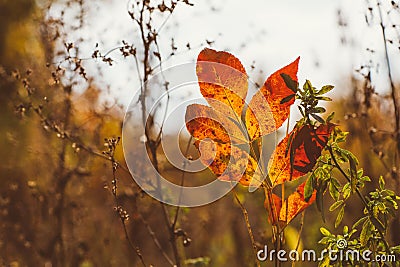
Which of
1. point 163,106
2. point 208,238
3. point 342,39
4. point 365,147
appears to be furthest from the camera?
point 208,238

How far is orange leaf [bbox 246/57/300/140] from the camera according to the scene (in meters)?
0.99

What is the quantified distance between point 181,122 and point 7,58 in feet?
8.85

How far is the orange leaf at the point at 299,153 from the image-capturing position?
94cm

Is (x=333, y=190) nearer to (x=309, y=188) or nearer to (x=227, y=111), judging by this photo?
(x=309, y=188)

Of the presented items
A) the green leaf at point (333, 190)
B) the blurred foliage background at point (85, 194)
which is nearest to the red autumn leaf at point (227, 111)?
the green leaf at point (333, 190)

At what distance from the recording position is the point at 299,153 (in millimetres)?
981

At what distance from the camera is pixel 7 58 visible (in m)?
3.72

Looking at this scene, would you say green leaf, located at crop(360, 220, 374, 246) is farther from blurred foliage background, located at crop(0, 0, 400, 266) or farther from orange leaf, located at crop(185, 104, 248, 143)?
blurred foliage background, located at crop(0, 0, 400, 266)

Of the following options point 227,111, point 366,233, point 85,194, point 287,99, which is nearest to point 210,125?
point 227,111

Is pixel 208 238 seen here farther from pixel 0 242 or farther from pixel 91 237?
pixel 0 242

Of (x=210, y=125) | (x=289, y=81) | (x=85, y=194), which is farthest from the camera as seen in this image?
(x=85, y=194)

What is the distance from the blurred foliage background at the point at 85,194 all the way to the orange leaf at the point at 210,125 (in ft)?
1.63

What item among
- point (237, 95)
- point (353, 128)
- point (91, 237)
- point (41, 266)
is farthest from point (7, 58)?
point (237, 95)

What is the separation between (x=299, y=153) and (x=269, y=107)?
0.32 ft
